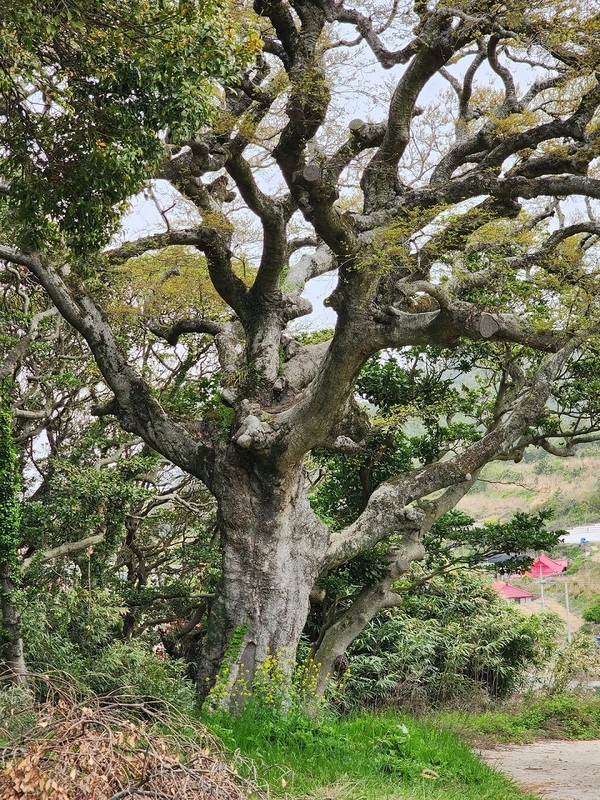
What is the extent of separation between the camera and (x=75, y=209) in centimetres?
553

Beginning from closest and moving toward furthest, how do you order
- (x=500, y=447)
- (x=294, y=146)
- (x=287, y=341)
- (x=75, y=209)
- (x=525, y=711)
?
1. (x=75, y=209)
2. (x=294, y=146)
3. (x=500, y=447)
4. (x=287, y=341)
5. (x=525, y=711)

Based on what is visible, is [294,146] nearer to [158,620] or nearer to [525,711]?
[158,620]

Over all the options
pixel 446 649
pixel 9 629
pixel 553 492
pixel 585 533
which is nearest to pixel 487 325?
pixel 9 629

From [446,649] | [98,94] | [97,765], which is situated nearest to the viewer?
[97,765]

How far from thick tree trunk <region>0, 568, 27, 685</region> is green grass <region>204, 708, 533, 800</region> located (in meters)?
3.60

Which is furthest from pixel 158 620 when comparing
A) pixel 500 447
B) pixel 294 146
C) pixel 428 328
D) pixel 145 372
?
pixel 294 146

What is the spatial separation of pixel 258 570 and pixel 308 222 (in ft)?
12.5

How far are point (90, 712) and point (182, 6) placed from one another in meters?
3.99

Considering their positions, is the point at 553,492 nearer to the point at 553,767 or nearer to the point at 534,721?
the point at 534,721

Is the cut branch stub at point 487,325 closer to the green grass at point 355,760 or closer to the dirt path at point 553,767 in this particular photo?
the green grass at point 355,760

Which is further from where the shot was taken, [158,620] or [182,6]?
[158,620]

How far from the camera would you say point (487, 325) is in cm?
710

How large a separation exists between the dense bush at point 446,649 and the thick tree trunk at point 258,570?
338 cm

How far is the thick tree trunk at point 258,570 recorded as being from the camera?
26.3 feet
